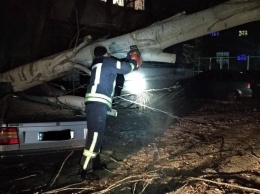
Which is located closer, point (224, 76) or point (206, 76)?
point (224, 76)

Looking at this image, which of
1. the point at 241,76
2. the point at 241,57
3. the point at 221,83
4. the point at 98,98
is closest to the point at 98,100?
the point at 98,98

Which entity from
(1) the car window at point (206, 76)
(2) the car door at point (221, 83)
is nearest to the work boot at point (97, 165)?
(2) the car door at point (221, 83)

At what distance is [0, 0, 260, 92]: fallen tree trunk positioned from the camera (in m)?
4.52

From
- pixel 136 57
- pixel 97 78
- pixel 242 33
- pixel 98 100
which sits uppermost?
pixel 242 33

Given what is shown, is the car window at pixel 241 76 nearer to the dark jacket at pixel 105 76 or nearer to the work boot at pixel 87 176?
the dark jacket at pixel 105 76

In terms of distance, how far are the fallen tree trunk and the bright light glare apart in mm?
2254

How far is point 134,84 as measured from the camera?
8.17 metres

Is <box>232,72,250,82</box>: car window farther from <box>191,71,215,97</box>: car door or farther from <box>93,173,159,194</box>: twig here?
<box>93,173,159,194</box>: twig

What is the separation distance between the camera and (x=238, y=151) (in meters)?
5.45

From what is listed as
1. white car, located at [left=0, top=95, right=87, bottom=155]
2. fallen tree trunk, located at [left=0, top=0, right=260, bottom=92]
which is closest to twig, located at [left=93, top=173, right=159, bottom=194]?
white car, located at [left=0, top=95, right=87, bottom=155]

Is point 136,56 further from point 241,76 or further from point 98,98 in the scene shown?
point 241,76

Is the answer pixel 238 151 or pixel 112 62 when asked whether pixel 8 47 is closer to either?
pixel 112 62

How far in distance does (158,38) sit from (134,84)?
330cm

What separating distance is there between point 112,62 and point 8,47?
7814 mm
